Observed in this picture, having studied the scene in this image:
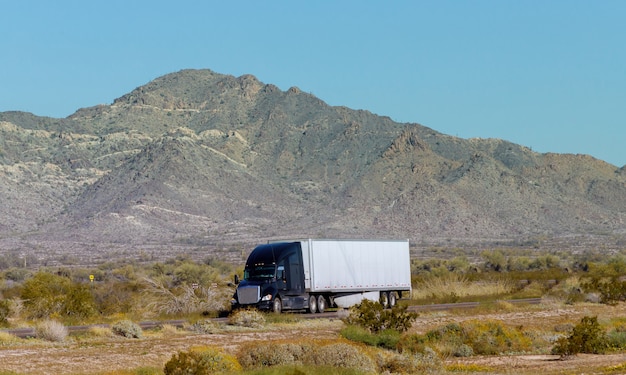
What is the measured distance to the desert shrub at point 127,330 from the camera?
102 feet

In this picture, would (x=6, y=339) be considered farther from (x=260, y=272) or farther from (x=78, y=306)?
(x=260, y=272)

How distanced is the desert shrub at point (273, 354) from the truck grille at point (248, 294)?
17461mm

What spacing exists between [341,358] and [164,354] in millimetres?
6517

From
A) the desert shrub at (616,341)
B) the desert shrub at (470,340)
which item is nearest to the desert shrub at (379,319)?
the desert shrub at (470,340)

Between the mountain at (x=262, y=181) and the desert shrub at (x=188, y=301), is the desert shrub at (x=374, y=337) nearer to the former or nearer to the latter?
the desert shrub at (x=188, y=301)

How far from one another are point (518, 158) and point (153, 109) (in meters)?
62.8

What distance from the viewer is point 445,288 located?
55.3 metres

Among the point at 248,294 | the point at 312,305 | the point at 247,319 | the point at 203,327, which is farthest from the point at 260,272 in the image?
the point at 203,327

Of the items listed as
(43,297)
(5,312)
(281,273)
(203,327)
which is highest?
(281,273)

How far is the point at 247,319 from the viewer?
116 feet

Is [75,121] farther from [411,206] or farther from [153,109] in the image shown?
[411,206]

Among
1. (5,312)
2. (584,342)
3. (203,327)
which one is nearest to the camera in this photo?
(584,342)

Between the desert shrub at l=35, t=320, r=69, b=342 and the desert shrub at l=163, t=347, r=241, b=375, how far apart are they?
9.83m

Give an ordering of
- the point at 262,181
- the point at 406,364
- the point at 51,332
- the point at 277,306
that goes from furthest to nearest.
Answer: the point at 262,181, the point at 277,306, the point at 51,332, the point at 406,364
